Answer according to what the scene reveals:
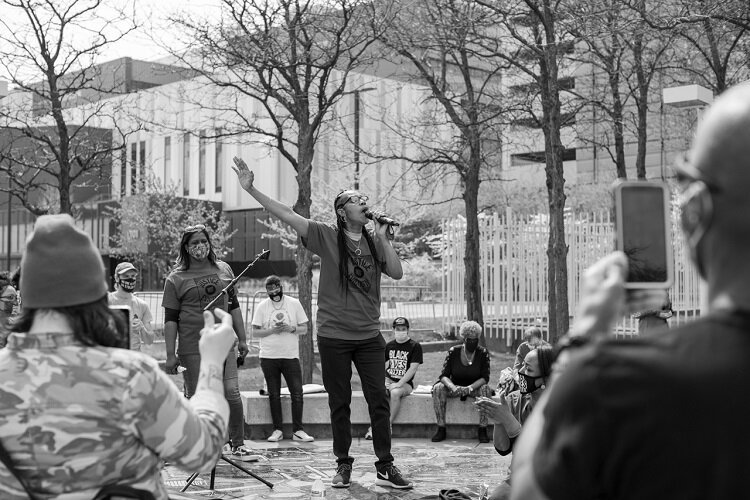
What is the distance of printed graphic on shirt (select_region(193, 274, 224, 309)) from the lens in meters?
7.28

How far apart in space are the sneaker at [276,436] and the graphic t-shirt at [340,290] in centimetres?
288

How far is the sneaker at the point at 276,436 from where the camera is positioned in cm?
916

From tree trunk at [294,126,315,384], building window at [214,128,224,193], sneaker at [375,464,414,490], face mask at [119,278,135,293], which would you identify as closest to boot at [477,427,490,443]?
sneaker at [375,464,414,490]

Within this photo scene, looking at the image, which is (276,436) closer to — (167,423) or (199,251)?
(199,251)

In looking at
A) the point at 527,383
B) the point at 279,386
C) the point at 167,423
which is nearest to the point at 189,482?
the point at 527,383

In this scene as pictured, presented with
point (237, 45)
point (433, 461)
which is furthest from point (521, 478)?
point (237, 45)

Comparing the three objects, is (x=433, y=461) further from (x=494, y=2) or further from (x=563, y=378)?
(x=494, y=2)

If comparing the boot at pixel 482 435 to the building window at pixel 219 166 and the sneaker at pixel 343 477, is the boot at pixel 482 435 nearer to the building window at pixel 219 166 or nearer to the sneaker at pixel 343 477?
the sneaker at pixel 343 477

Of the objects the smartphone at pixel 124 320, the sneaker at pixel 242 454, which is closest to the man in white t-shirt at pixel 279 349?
the sneaker at pixel 242 454

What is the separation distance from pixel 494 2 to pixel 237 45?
168 inches

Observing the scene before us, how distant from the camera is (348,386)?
6777 millimetres

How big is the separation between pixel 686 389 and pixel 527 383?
157 inches

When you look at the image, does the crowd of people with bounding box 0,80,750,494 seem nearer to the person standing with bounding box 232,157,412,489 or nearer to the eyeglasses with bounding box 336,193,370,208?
the person standing with bounding box 232,157,412,489

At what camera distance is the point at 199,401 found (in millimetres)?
2756
